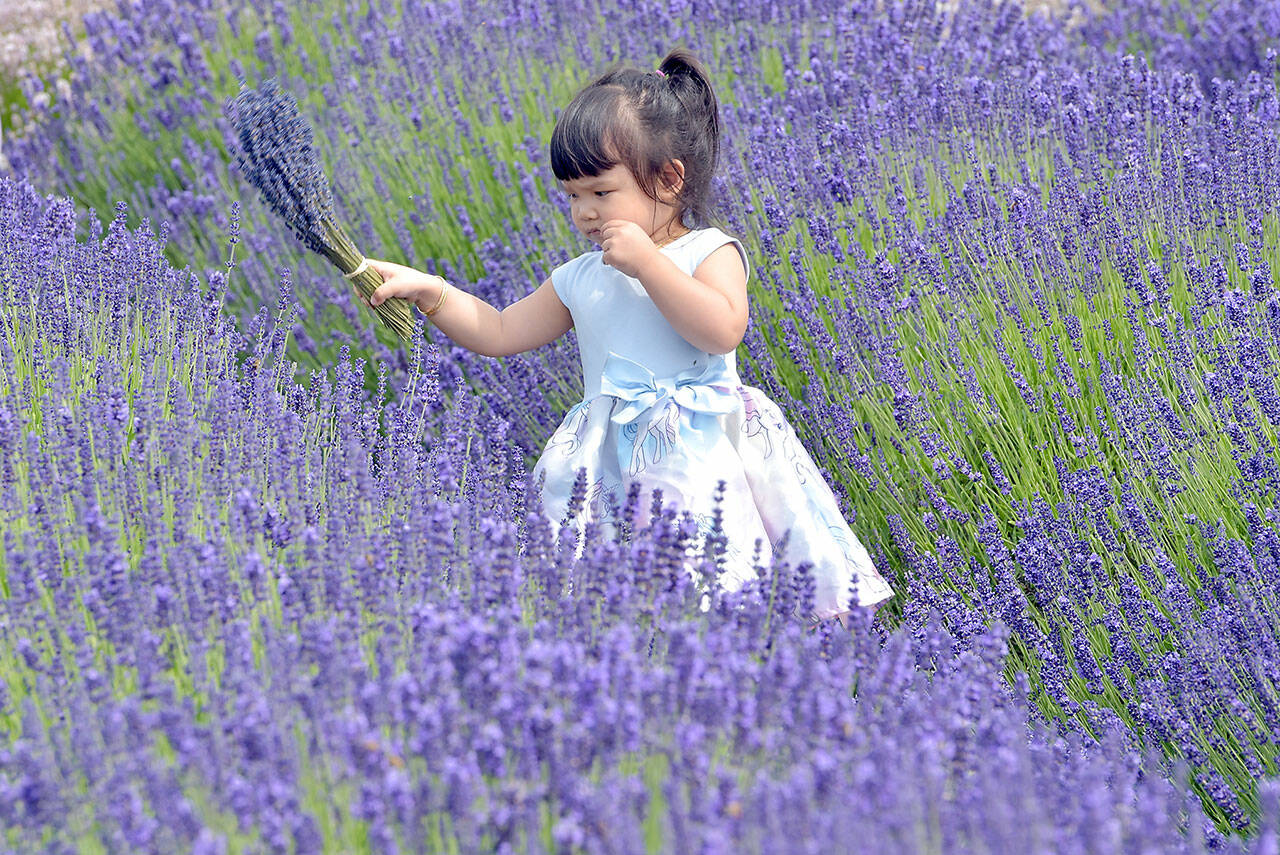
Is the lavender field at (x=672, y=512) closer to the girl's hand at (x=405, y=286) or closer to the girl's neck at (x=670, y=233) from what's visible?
the girl's hand at (x=405, y=286)

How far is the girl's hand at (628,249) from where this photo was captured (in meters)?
2.43

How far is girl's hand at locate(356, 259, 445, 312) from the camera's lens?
2.68 metres

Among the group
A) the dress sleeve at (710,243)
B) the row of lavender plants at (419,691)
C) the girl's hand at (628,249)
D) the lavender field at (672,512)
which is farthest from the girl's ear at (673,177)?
the row of lavender plants at (419,691)

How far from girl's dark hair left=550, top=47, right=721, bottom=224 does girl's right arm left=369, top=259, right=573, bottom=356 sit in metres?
0.36

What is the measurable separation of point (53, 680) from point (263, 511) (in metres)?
0.43

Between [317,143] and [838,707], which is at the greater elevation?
[317,143]

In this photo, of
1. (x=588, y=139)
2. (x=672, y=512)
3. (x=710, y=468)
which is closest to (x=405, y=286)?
(x=588, y=139)

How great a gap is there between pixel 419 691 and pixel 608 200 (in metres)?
1.43

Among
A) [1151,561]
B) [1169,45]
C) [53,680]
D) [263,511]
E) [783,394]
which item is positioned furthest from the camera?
[1169,45]

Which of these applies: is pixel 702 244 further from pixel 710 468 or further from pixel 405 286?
pixel 405 286

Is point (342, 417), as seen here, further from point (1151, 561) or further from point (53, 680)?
point (1151, 561)

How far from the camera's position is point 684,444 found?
8.45 feet

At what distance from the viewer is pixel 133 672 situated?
160 centimetres

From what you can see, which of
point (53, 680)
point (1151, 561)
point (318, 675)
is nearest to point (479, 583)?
point (318, 675)
